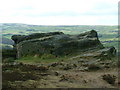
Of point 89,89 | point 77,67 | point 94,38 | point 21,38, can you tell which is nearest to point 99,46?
point 94,38

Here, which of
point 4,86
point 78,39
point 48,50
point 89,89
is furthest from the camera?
point 78,39

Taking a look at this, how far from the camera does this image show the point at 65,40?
127 feet

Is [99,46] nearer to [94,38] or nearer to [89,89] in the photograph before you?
[94,38]

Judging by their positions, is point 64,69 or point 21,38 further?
point 21,38

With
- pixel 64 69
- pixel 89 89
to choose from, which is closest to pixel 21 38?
pixel 64 69

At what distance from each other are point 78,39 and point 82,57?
→ 7.75 metres

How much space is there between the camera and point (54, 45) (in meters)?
37.3

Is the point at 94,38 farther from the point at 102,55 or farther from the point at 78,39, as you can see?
the point at 102,55

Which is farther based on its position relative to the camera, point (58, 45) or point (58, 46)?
point (58, 45)

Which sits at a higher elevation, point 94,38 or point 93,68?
point 94,38

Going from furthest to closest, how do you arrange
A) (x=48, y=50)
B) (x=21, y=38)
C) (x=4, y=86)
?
(x=21, y=38) < (x=48, y=50) < (x=4, y=86)

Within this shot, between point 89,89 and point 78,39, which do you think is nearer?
point 89,89

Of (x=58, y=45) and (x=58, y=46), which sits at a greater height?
(x=58, y=45)

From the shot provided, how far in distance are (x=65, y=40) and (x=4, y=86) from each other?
1000 inches
